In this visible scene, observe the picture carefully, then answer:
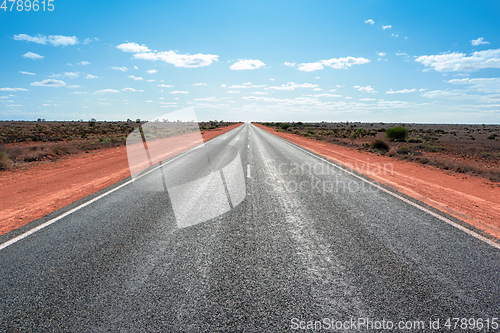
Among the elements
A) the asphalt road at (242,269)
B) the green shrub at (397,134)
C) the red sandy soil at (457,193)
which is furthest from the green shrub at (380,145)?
the asphalt road at (242,269)

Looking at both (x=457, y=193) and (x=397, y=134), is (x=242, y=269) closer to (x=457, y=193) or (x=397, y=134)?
(x=457, y=193)

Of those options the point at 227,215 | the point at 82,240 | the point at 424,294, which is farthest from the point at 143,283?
the point at 424,294

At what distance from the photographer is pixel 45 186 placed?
27.2 ft

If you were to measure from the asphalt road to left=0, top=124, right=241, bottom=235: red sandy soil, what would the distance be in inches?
44.9

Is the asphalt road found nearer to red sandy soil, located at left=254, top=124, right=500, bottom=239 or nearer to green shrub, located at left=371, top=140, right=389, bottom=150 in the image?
red sandy soil, located at left=254, top=124, right=500, bottom=239

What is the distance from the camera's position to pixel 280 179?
860 cm

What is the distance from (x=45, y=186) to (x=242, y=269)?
825 centimetres

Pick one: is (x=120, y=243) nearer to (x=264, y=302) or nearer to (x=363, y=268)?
(x=264, y=302)

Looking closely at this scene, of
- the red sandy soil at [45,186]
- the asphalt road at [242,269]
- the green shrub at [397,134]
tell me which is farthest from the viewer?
the green shrub at [397,134]

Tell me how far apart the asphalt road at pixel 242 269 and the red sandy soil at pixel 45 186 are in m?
1.14

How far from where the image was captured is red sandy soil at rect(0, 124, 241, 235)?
18.6 ft

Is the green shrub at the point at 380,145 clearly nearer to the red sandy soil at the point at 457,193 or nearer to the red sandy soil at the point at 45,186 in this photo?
the red sandy soil at the point at 457,193

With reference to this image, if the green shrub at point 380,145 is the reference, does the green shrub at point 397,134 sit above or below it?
above

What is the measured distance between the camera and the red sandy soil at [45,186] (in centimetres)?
566
